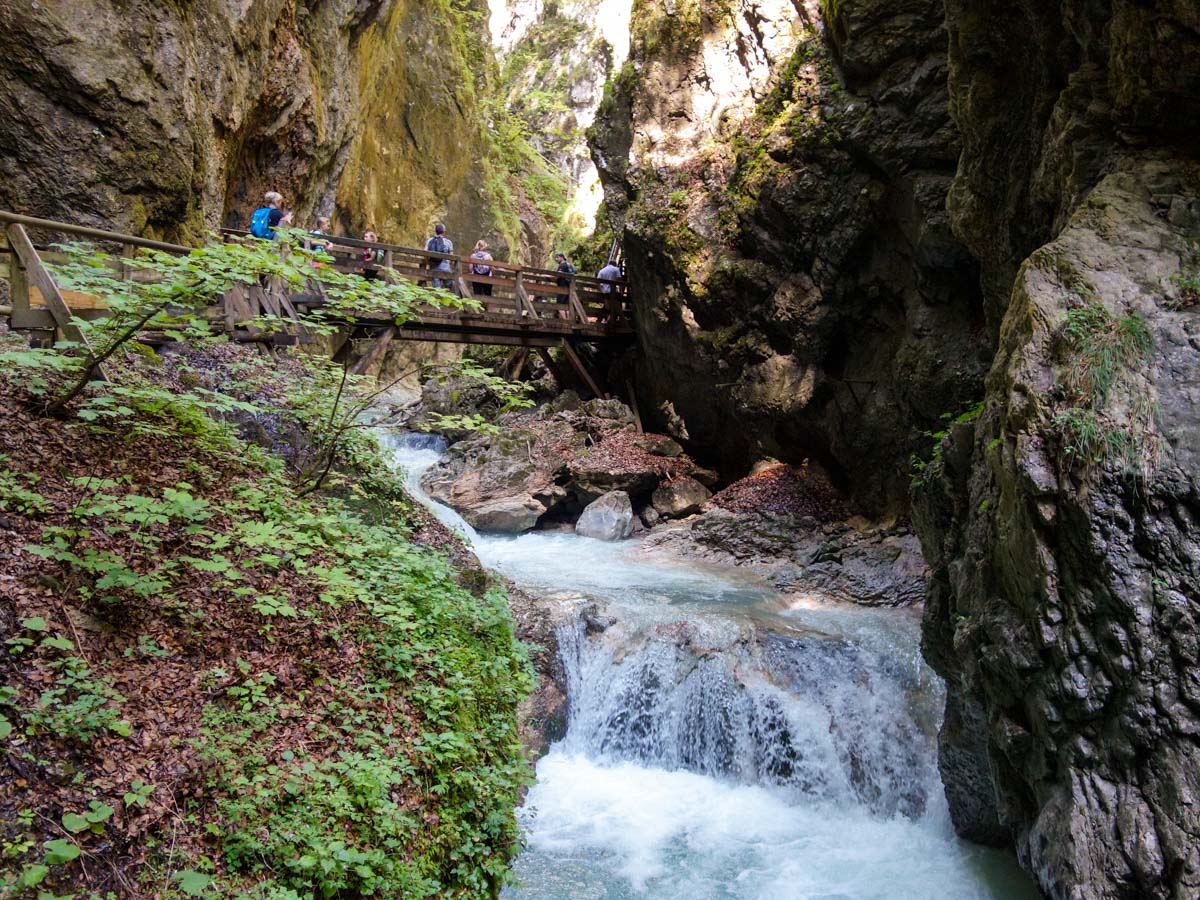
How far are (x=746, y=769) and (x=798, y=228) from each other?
8114mm

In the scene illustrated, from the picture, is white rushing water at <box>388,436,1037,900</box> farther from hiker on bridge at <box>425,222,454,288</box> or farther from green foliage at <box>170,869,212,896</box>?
hiker on bridge at <box>425,222,454,288</box>

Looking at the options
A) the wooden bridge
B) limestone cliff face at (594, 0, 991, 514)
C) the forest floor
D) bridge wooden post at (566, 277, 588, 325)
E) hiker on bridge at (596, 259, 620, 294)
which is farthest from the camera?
hiker on bridge at (596, 259, 620, 294)

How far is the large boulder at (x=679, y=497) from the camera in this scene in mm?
14016

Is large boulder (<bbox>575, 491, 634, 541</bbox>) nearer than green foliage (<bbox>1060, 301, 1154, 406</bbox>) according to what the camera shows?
No

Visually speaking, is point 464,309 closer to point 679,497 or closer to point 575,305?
point 575,305

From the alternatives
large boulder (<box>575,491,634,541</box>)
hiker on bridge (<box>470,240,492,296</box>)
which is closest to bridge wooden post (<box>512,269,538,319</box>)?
hiker on bridge (<box>470,240,492,296</box>)

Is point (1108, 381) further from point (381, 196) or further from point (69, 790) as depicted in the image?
point (381, 196)

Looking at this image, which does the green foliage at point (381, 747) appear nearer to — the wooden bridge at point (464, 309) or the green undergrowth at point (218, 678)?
the green undergrowth at point (218, 678)

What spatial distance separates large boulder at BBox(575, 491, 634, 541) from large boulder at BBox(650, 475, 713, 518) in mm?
623

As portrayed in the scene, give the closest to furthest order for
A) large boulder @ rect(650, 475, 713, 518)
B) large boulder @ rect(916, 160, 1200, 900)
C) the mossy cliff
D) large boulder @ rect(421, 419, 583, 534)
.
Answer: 1. large boulder @ rect(916, 160, 1200, 900)
2. the mossy cliff
3. large boulder @ rect(421, 419, 583, 534)
4. large boulder @ rect(650, 475, 713, 518)

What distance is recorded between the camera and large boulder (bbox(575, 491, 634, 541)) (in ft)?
44.6

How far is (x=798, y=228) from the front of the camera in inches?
463

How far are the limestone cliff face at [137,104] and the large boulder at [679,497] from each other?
A: 29.6 ft

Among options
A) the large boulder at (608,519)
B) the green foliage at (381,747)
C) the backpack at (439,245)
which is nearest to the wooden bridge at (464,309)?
the backpack at (439,245)
